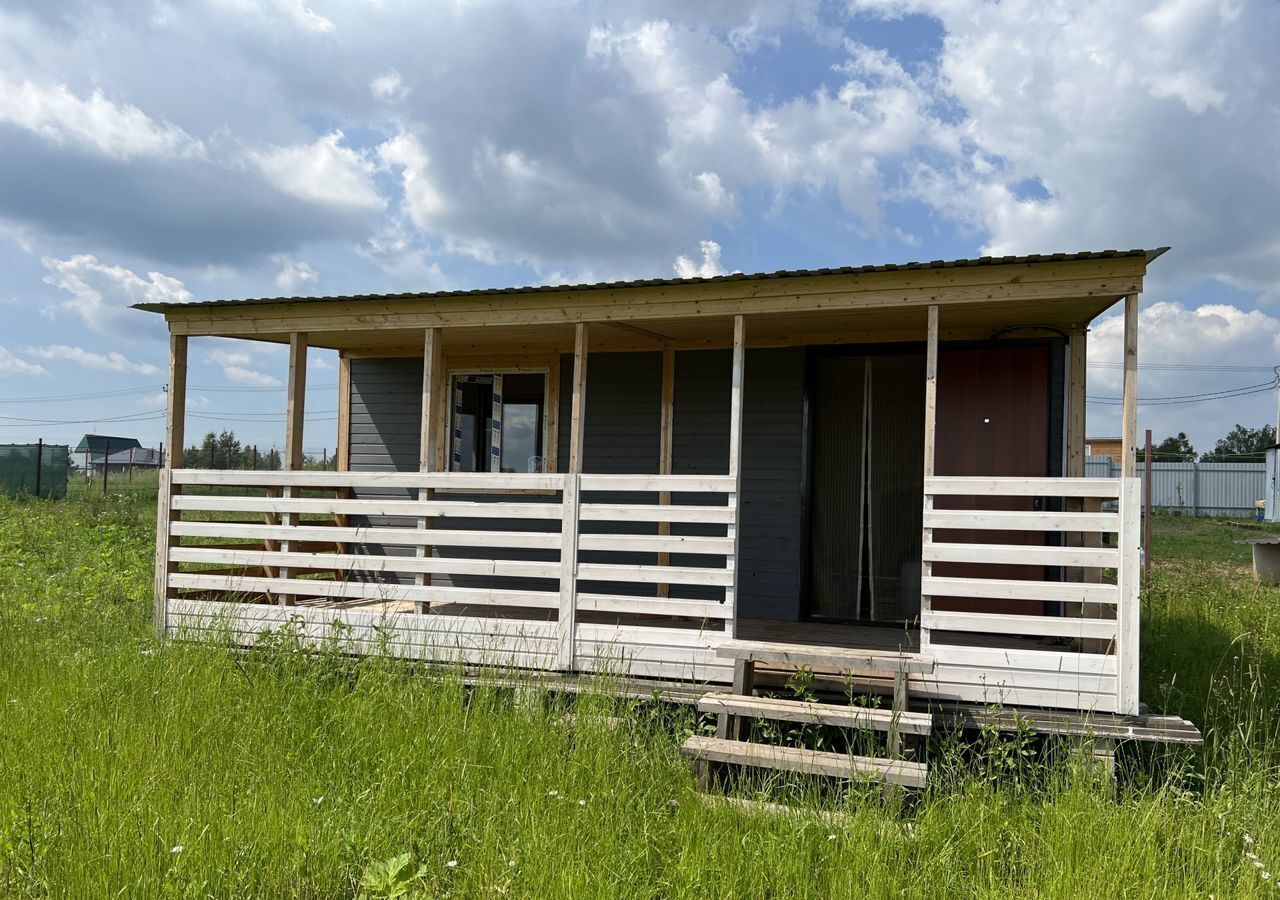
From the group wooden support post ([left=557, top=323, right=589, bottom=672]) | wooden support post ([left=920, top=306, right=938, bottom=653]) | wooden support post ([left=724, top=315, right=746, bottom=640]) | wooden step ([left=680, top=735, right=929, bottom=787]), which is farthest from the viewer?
wooden support post ([left=557, top=323, right=589, bottom=672])

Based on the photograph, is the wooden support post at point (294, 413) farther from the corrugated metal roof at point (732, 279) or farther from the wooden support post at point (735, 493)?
the wooden support post at point (735, 493)

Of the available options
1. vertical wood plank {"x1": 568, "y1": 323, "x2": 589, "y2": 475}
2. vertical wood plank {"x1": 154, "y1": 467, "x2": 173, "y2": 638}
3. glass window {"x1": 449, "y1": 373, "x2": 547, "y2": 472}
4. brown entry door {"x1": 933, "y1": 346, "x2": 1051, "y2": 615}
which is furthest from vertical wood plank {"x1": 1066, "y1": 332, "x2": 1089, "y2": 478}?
vertical wood plank {"x1": 154, "y1": 467, "x2": 173, "y2": 638}

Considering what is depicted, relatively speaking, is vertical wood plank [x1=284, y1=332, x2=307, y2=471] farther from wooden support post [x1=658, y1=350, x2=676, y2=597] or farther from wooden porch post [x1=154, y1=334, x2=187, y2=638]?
wooden support post [x1=658, y1=350, x2=676, y2=597]

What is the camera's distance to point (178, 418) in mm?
7348

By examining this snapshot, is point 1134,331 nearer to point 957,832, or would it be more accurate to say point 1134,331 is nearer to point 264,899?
point 957,832

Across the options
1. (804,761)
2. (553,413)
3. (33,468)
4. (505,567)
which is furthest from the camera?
(33,468)

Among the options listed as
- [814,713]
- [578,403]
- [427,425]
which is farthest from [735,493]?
[427,425]

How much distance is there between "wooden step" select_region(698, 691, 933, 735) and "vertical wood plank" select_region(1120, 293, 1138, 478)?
6.02ft

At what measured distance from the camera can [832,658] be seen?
16.7ft

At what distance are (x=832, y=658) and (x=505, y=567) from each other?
91.8 inches

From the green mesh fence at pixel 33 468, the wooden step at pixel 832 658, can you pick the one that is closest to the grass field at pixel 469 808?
the wooden step at pixel 832 658

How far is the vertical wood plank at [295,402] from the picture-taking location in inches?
285

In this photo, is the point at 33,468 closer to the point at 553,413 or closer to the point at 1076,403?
the point at 553,413

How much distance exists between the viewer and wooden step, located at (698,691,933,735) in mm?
4512
